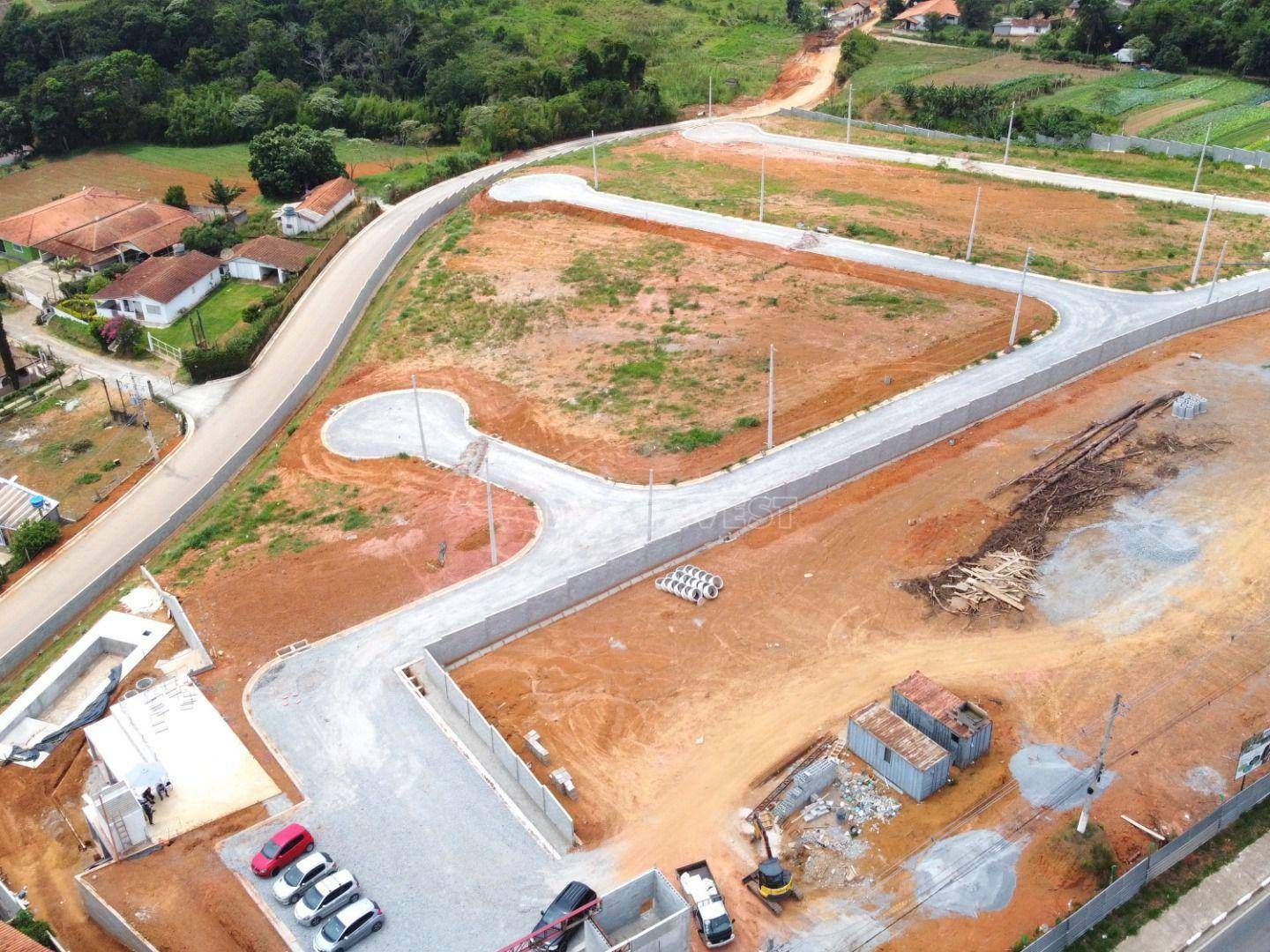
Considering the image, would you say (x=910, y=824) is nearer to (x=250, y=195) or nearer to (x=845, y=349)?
(x=845, y=349)

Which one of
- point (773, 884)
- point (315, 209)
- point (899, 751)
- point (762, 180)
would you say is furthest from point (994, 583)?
point (315, 209)

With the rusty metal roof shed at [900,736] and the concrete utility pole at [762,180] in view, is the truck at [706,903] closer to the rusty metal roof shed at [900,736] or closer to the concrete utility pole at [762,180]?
the rusty metal roof shed at [900,736]

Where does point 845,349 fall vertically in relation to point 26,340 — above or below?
above

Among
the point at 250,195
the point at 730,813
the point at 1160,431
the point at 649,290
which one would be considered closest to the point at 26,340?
the point at 250,195

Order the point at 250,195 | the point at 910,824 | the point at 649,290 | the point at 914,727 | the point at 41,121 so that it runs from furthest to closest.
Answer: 1. the point at 41,121
2. the point at 250,195
3. the point at 649,290
4. the point at 914,727
5. the point at 910,824

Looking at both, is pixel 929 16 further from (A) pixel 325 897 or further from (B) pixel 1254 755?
(A) pixel 325 897
